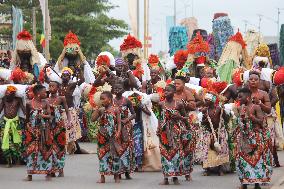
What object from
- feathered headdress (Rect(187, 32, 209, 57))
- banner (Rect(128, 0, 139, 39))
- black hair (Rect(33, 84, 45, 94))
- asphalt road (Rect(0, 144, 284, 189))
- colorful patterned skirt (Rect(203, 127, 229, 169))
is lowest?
asphalt road (Rect(0, 144, 284, 189))

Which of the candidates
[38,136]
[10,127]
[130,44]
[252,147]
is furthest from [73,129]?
[252,147]

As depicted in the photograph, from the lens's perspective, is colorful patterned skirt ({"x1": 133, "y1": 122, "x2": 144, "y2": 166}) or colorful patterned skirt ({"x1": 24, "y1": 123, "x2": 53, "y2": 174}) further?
colorful patterned skirt ({"x1": 133, "y1": 122, "x2": 144, "y2": 166})

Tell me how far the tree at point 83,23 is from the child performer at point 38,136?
33795mm

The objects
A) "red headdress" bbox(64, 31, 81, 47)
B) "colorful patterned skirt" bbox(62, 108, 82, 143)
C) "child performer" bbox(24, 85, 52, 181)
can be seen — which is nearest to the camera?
"child performer" bbox(24, 85, 52, 181)

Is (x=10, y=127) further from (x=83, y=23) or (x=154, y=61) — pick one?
(x=83, y=23)

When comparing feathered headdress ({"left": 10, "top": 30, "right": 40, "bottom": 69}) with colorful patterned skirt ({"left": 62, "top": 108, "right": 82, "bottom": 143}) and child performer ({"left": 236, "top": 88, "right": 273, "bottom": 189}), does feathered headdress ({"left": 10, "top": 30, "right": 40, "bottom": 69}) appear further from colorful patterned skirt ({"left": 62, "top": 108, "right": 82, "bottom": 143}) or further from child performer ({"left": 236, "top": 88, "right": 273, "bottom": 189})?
child performer ({"left": 236, "top": 88, "right": 273, "bottom": 189})

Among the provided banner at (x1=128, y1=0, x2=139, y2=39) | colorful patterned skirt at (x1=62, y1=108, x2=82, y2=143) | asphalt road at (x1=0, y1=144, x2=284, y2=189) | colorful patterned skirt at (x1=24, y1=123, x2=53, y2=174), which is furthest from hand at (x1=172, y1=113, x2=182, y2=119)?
banner at (x1=128, y1=0, x2=139, y2=39)

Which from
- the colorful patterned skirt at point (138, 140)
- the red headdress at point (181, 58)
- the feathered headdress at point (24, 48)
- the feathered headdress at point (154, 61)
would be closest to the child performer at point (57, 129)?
the colorful patterned skirt at point (138, 140)

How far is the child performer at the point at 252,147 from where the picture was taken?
39.9ft

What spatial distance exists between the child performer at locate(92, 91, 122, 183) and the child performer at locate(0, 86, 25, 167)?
2264 mm

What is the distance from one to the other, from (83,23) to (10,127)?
34.8 meters

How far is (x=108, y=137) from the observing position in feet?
43.7

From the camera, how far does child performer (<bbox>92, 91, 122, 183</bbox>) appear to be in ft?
43.5

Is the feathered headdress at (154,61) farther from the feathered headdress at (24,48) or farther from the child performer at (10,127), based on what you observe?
the child performer at (10,127)
